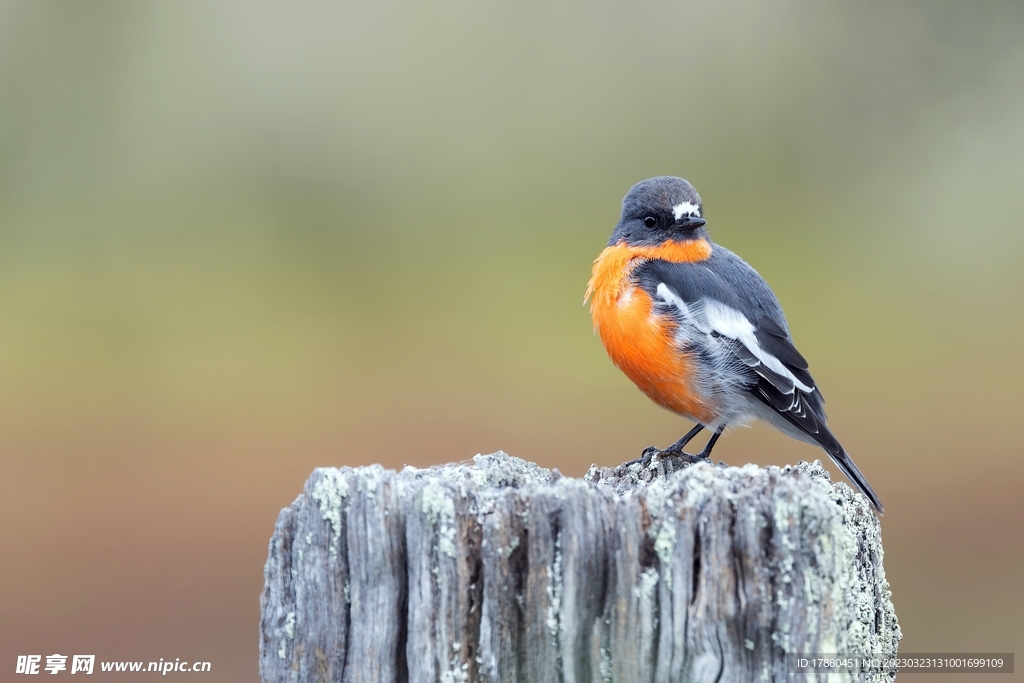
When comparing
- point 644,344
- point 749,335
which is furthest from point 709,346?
point 644,344

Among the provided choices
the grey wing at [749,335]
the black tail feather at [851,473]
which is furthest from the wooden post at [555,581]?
the grey wing at [749,335]

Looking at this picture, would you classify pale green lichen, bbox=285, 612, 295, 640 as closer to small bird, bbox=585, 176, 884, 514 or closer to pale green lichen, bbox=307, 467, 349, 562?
pale green lichen, bbox=307, 467, 349, 562

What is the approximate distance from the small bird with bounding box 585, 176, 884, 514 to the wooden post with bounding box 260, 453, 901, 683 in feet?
7.69

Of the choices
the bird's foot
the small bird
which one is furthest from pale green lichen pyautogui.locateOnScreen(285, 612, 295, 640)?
the small bird

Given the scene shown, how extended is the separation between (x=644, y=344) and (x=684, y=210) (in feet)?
3.82

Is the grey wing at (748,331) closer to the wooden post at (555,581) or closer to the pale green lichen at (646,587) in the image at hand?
the wooden post at (555,581)

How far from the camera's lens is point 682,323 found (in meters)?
5.61

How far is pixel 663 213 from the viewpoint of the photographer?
629cm

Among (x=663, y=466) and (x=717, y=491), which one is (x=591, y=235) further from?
(x=717, y=491)

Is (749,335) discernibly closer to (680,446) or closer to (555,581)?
(680,446)

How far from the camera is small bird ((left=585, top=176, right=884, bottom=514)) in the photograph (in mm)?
5531

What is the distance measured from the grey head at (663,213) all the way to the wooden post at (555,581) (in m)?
3.24

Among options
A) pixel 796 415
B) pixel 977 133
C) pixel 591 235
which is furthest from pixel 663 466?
pixel 977 133

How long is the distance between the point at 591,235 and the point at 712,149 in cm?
250
